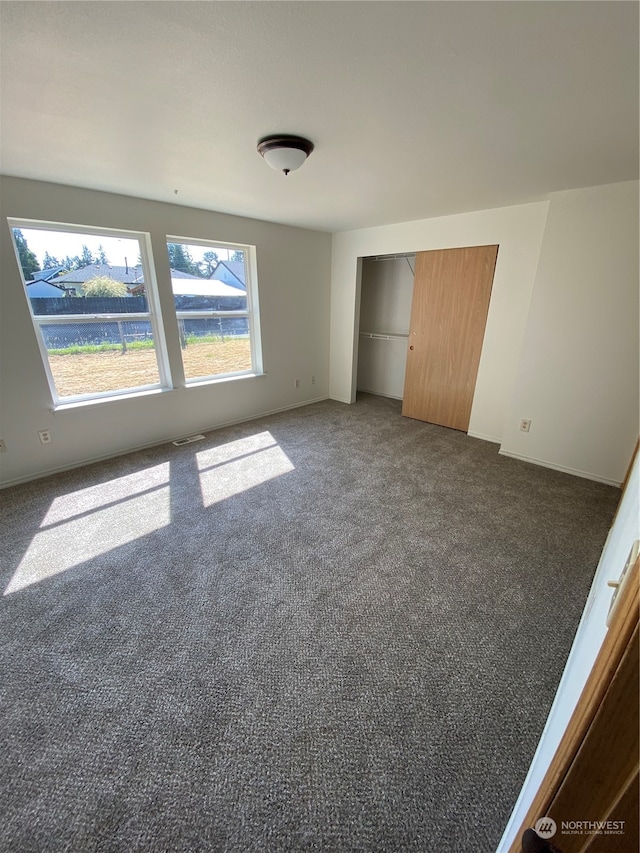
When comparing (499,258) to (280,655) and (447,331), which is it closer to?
(447,331)

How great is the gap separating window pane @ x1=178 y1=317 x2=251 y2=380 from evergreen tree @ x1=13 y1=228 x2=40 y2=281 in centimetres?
115

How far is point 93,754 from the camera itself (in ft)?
3.78

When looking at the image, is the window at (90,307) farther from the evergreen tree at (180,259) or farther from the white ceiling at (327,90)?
the white ceiling at (327,90)

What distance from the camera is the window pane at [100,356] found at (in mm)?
2840

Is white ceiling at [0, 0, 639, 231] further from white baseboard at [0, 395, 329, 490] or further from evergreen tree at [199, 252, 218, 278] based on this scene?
white baseboard at [0, 395, 329, 490]

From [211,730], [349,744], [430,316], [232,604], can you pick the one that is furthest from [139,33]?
[430,316]

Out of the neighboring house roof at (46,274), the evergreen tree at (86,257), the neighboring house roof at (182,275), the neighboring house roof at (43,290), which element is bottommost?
the neighboring house roof at (43,290)

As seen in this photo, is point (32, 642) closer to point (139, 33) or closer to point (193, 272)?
point (139, 33)

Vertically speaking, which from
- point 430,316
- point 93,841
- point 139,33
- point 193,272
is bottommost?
point 93,841

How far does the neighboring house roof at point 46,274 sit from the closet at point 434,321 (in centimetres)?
345

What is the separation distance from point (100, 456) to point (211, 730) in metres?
2.69

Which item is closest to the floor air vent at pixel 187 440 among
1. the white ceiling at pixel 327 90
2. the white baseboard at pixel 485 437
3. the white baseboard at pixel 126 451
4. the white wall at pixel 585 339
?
the white baseboard at pixel 126 451

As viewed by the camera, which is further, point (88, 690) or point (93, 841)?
point (88, 690)

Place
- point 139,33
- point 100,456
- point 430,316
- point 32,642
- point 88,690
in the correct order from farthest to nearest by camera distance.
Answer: point 430,316 < point 100,456 < point 32,642 < point 88,690 < point 139,33
